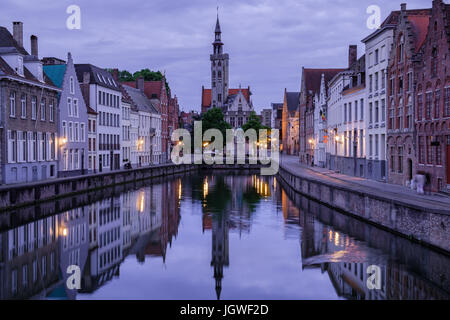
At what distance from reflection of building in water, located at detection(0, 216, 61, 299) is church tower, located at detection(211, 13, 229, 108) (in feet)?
390

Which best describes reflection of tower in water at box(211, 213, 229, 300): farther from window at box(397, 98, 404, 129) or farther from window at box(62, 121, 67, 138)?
window at box(62, 121, 67, 138)

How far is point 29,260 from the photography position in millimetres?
21000

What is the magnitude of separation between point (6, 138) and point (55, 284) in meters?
21.3

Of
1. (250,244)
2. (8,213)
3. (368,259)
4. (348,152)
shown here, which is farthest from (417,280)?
(348,152)

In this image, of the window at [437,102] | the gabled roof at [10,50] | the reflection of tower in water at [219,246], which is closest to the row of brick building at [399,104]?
the window at [437,102]

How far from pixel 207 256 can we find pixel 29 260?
684 centimetres

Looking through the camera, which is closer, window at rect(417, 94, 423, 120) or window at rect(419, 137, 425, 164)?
window at rect(419, 137, 425, 164)

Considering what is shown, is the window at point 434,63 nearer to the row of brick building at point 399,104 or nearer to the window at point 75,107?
the row of brick building at point 399,104

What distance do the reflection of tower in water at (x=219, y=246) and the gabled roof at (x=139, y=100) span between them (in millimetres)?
42116

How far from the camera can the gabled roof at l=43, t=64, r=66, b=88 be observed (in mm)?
47750

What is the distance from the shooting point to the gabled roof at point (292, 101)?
4838 inches

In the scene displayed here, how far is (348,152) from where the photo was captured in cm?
5156

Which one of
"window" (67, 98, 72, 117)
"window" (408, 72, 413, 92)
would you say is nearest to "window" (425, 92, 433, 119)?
"window" (408, 72, 413, 92)

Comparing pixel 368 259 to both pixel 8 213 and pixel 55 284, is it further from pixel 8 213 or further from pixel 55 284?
pixel 8 213
